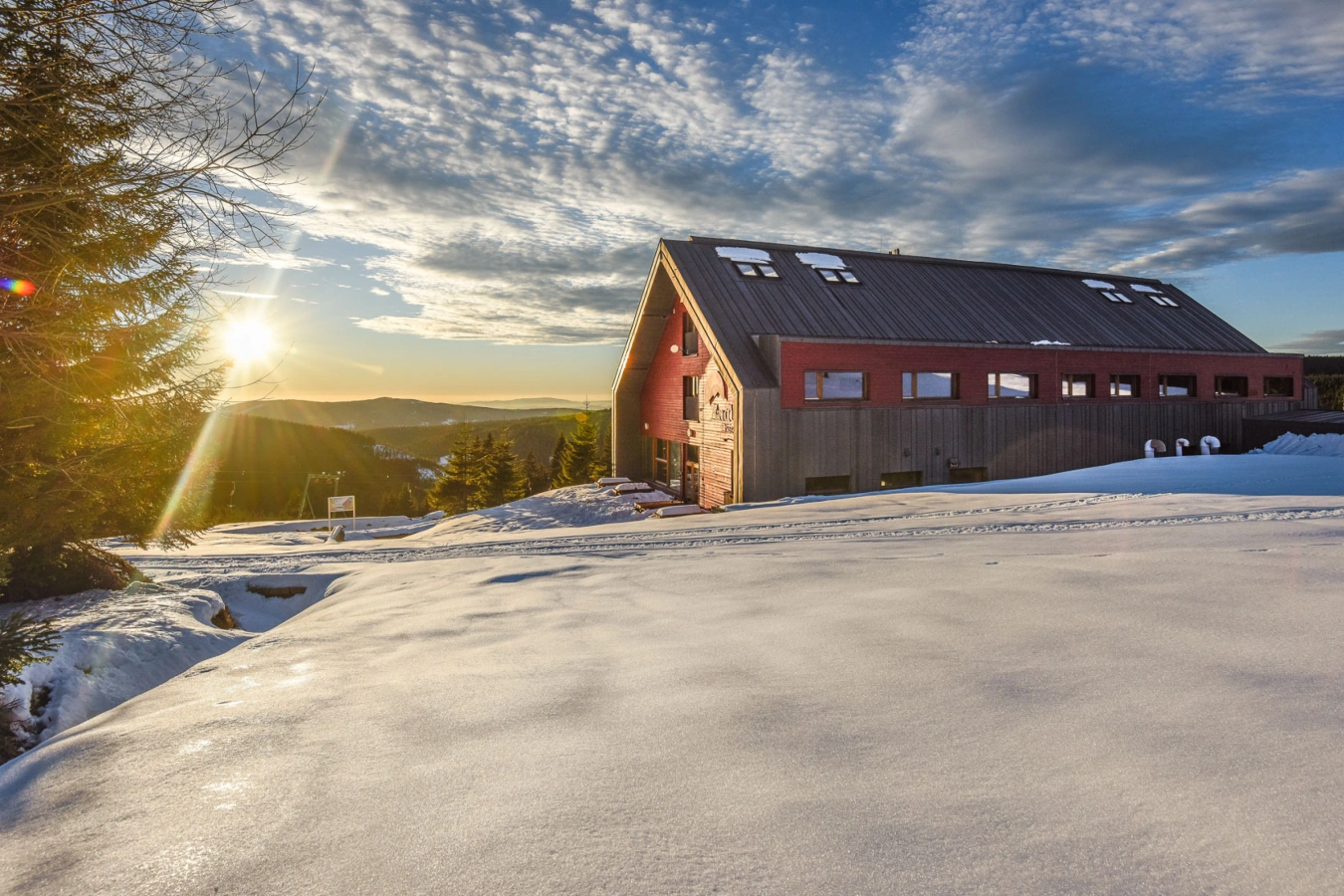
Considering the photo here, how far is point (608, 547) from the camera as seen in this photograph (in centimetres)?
986

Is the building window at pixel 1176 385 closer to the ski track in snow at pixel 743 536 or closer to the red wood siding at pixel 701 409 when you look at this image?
the ski track in snow at pixel 743 536

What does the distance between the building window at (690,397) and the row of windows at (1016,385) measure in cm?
392

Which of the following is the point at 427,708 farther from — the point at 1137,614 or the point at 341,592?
the point at 341,592

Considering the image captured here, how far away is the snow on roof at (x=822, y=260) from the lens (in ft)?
71.9

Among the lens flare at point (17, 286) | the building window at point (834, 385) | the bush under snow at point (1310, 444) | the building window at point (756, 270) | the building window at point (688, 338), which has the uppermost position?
the building window at point (756, 270)

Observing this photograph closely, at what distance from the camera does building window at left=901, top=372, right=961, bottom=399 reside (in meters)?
19.1

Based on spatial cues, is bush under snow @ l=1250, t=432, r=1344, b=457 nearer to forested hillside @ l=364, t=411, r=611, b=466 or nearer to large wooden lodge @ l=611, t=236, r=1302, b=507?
large wooden lodge @ l=611, t=236, r=1302, b=507

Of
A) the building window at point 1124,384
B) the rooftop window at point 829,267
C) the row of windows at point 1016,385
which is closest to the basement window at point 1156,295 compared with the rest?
the row of windows at point 1016,385

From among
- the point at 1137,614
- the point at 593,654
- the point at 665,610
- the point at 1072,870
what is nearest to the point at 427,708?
the point at 593,654

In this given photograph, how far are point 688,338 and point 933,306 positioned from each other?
8.07m

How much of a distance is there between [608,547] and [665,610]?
4810 mm

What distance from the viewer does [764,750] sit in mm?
2551

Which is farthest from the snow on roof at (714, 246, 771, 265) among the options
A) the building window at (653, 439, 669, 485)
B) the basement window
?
the basement window

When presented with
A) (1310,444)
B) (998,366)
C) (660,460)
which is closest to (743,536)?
(998,366)
